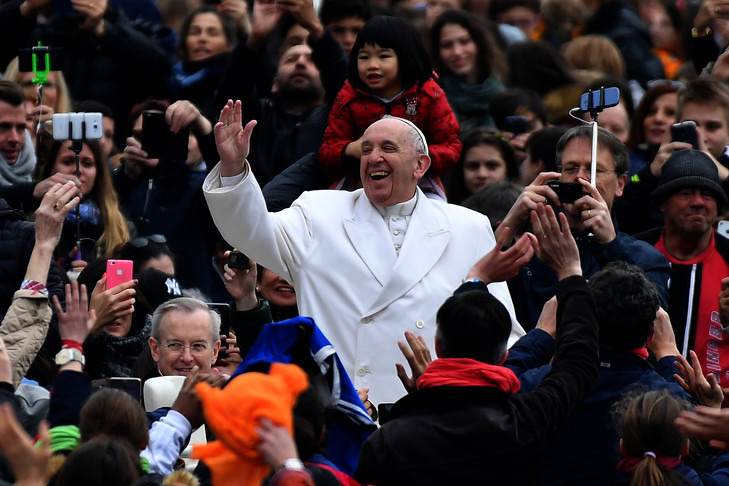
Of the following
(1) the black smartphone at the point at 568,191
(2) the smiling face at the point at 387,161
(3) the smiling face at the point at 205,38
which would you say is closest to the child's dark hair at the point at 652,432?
(1) the black smartphone at the point at 568,191

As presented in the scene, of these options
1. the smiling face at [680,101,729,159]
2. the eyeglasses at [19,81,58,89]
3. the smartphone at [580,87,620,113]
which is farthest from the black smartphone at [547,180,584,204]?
the eyeglasses at [19,81,58,89]

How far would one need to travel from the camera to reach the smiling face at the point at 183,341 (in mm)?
6504

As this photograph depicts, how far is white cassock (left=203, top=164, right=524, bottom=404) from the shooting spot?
6.44 metres

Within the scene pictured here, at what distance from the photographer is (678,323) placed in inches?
281

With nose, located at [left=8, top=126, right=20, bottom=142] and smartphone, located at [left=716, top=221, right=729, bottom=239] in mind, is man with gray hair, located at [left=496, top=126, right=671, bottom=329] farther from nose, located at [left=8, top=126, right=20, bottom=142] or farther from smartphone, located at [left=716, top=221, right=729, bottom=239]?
nose, located at [left=8, top=126, right=20, bottom=142]

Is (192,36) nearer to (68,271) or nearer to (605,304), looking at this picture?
(68,271)

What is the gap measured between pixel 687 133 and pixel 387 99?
66.1 inches

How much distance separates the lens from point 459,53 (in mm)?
9781

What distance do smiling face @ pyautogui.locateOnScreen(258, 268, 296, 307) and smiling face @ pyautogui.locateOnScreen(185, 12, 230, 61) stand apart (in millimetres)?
2844

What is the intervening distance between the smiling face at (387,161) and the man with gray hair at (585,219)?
1.67 feet

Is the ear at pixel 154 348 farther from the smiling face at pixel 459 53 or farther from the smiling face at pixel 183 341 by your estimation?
the smiling face at pixel 459 53

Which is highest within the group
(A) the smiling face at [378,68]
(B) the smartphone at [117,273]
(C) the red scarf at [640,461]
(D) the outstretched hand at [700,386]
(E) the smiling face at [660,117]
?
(A) the smiling face at [378,68]

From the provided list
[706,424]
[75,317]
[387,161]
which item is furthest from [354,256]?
[706,424]

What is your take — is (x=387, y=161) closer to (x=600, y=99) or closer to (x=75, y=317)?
(x=600, y=99)
